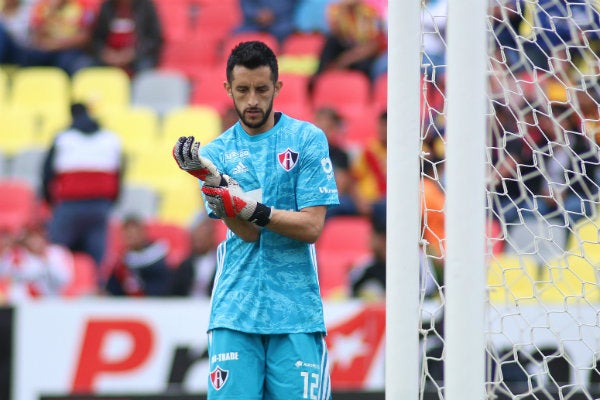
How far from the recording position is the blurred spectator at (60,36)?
440 inches

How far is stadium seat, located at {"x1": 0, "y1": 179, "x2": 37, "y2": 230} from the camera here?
9352 mm

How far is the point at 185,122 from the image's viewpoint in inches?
409

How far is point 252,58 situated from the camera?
383 centimetres

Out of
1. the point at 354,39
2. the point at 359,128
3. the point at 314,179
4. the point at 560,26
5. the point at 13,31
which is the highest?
the point at 13,31

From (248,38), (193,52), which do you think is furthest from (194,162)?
(193,52)

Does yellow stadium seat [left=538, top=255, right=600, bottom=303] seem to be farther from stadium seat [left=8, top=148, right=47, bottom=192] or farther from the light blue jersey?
stadium seat [left=8, top=148, right=47, bottom=192]

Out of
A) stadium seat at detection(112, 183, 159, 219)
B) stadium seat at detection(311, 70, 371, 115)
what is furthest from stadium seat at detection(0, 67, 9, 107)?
stadium seat at detection(311, 70, 371, 115)

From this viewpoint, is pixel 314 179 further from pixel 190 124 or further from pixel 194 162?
pixel 190 124

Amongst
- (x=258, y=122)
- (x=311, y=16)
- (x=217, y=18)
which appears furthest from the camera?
(x=217, y=18)

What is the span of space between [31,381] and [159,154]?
11.8 ft

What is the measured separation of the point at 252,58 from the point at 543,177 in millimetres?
2667

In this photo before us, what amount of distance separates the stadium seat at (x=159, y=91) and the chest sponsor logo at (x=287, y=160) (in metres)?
7.09

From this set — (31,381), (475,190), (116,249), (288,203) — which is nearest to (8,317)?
(31,381)

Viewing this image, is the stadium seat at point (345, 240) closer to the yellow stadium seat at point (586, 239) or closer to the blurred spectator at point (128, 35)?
the yellow stadium seat at point (586, 239)
